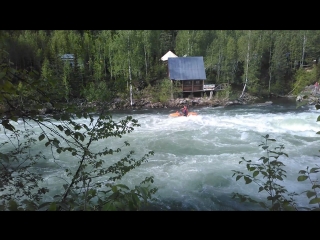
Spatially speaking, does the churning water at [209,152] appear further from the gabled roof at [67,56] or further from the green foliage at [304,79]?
the gabled roof at [67,56]

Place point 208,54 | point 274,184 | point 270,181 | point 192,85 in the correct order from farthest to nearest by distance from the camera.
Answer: point 208,54 → point 192,85 → point 274,184 → point 270,181

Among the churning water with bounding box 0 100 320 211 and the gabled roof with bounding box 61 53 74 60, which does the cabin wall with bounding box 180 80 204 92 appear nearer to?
the churning water with bounding box 0 100 320 211

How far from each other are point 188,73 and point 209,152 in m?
12.3

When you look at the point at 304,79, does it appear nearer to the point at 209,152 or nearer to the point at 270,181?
the point at 209,152

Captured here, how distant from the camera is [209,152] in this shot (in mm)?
9242

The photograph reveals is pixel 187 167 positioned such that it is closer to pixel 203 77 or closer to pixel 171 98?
pixel 171 98

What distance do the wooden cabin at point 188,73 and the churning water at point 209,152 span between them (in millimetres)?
5145

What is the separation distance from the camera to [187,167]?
8102 millimetres

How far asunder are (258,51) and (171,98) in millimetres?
9511

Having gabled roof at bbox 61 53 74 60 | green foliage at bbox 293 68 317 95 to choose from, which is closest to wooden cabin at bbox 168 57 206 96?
green foliage at bbox 293 68 317 95

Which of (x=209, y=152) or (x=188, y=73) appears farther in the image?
(x=188, y=73)

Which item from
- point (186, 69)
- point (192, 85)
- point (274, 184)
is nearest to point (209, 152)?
point (274, 184)

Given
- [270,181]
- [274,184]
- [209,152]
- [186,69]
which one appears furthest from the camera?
[186,69]

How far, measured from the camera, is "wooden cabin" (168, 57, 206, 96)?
20.4 metres
